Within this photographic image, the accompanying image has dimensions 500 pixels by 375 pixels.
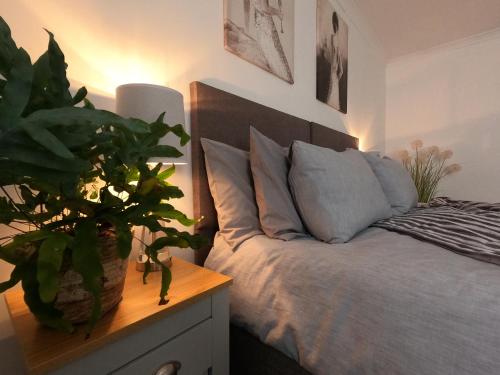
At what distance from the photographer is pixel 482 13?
250 cm

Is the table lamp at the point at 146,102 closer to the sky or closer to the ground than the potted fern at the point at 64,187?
closer to the sky

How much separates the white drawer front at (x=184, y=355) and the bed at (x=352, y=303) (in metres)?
0.20

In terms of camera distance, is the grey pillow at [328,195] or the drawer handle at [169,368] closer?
the drawer handle at [169,368]

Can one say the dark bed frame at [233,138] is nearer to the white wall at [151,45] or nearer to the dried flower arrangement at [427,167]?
the white wall at [151,45]

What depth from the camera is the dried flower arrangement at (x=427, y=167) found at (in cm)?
290

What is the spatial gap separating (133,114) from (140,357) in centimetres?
62

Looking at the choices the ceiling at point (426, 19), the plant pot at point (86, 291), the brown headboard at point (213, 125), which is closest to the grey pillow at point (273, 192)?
the brown headboard at point (213, 125)

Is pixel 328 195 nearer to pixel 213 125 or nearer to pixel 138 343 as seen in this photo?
pixel 213 125

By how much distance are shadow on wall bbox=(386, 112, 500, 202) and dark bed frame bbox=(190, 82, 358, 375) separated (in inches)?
102

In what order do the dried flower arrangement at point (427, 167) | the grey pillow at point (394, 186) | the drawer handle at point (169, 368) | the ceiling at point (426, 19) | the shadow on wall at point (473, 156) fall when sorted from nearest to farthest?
1. the drawer handle at point (169, 368)
2. the grey pillow at point (394, 186)
3. the ceiling at point (426, 19)
4. the shadow on wall at point (473, 156)
5. the dried flower arrangement at point (427, 167)

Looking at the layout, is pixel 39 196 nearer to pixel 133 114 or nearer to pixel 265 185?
pixel 133 114

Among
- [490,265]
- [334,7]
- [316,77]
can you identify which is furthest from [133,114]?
[334,7]

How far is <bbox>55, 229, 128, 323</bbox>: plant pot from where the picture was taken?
476 mm

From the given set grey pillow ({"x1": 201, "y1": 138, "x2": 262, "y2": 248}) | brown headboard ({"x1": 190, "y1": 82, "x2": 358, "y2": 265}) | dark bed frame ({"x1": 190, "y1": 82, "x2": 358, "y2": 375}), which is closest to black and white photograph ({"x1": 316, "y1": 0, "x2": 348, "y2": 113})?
dark bed frame ({"x1": 190, "y1": 82, "x2": 358, "y2": 375})
